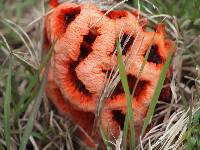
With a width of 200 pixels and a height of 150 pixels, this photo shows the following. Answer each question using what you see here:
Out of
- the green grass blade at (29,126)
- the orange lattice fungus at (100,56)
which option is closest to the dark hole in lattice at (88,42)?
the orange lattice fungus at (100,56)

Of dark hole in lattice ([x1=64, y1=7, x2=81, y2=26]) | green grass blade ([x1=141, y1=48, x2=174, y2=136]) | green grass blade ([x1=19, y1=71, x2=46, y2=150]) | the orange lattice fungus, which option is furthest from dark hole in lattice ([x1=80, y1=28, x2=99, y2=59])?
green grass blade ([x1=141, y1=48, x2=174, y2=136])

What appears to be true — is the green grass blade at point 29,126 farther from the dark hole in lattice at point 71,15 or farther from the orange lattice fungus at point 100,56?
the dark hole in lattice at point 71,15

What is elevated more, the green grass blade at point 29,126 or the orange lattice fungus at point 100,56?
the orange lattice fungus at point 100,56

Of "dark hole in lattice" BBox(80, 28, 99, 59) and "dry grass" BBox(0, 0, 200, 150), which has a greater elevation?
"dark hole in lattice" BBox(80, 28, 99, 59)

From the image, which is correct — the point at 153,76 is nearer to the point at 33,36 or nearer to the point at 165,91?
the point at 165,91

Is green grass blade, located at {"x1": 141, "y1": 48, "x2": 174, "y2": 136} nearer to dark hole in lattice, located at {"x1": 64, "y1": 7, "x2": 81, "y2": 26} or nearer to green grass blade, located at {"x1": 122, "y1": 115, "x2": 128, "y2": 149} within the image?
green grass blade, located at {"x1": 122, "y1": 115, "x2": 128, "y2": 149}

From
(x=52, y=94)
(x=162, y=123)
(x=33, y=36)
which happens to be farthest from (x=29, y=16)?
(x=162, y=123)
